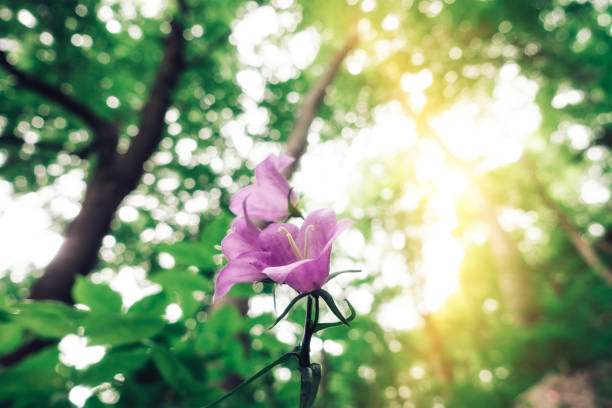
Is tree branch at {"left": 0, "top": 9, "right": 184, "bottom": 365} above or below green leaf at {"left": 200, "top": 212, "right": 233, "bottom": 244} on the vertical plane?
above

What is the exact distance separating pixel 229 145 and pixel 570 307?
24.6 ft

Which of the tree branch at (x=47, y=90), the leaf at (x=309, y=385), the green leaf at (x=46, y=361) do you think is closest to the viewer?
the leaf at (x=309, y=385)

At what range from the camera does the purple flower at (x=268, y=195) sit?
59 cm

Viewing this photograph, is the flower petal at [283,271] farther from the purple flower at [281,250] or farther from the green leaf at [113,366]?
the green leaf at [113,366]

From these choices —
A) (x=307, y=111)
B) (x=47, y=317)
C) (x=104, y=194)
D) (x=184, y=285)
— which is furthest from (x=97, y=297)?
(x=104, y=194)

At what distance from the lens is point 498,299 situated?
10875mm

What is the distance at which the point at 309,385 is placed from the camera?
0.40 meters

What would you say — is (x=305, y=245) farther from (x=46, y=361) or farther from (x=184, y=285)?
(x=46, y=361)

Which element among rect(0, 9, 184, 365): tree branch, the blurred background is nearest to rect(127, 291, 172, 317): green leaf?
the blurred background

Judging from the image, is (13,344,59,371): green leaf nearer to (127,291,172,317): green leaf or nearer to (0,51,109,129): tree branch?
(127,291,172,317): green leaf

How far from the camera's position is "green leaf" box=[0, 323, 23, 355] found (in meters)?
0.90

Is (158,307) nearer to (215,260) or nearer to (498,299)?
(215,260)

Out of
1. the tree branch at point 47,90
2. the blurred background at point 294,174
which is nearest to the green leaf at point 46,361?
the blurred background at point 294,174

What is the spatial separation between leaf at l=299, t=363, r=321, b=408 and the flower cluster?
11cm
